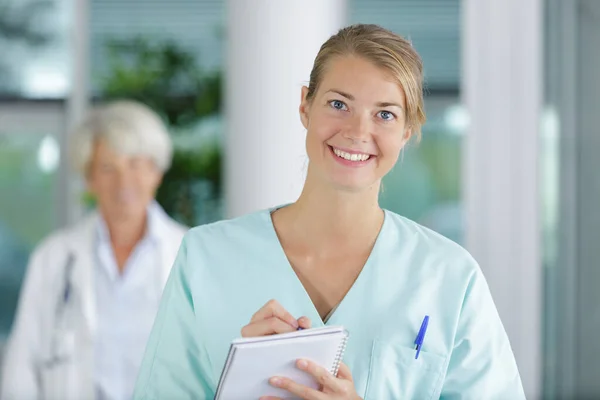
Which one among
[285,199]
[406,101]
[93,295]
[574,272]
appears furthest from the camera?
[574,272]

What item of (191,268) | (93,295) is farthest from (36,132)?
(191,268)

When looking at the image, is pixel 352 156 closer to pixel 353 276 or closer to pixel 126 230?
pixel 353 276

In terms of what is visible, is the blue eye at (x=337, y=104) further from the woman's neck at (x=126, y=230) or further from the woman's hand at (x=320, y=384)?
the woman's neck at (x=126, y=230)

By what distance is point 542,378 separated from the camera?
322cm

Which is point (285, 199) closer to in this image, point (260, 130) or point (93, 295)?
point (260, 130)

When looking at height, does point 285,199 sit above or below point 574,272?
above

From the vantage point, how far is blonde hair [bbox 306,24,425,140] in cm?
139

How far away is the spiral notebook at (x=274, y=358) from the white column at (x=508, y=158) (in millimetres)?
1972

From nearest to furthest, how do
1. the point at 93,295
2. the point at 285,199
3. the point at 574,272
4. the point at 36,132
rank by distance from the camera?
the point at 285,199 < the point at 93,295 < the point at 574,272 < the point at 36,132

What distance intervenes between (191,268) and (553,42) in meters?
2.10

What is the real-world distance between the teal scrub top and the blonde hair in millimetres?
249

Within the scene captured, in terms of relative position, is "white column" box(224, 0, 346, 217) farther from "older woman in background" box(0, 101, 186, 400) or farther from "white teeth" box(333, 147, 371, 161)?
"white teeth" box(333, 147, 371, 161)

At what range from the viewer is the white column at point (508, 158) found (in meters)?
3.20

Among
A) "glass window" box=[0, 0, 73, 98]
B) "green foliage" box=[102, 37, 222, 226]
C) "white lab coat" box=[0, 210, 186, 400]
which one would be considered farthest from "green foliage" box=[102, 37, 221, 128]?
"white lab coat" box=[0, 210, 186, 400]
